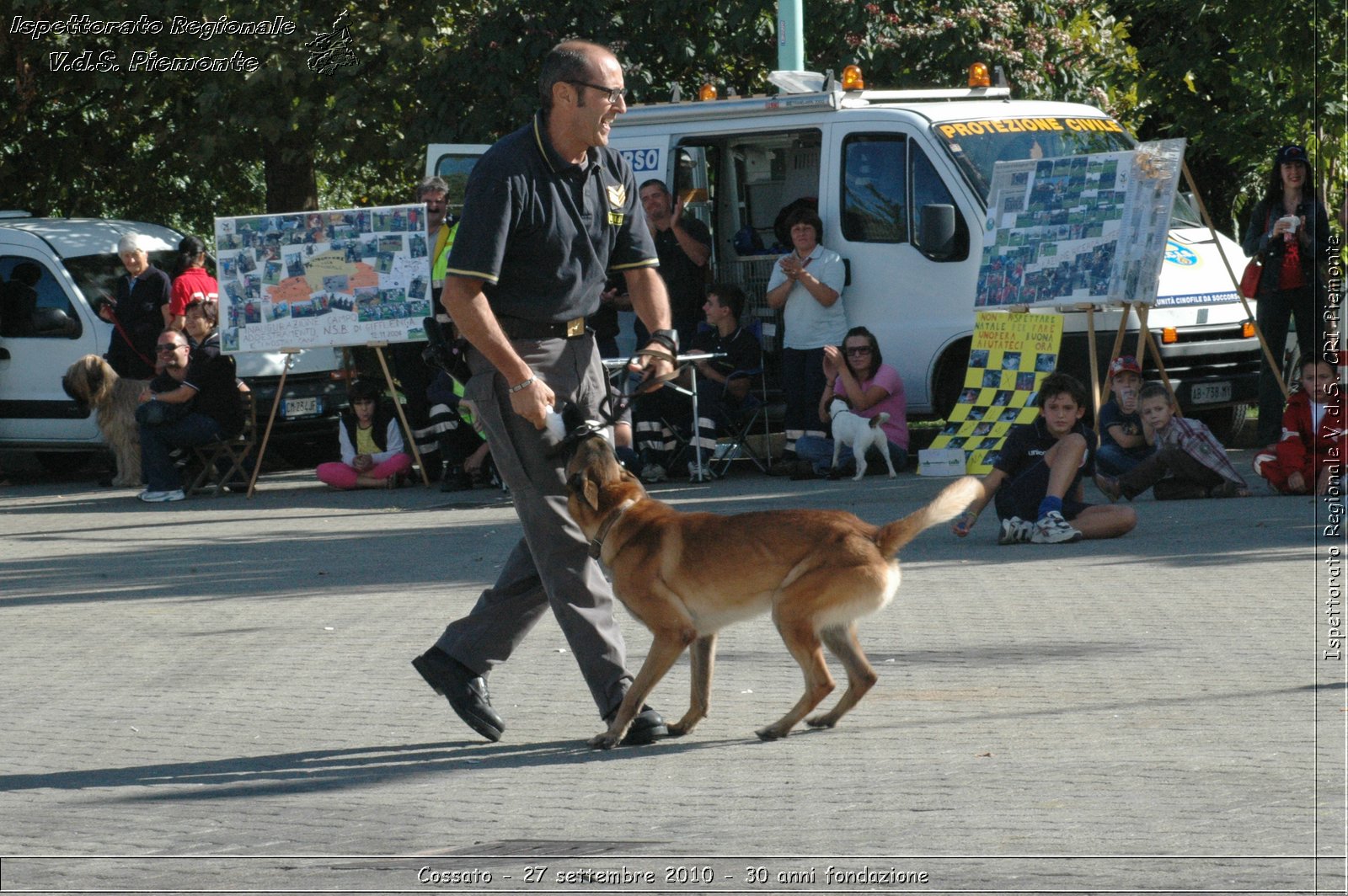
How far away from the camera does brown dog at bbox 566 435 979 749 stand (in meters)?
5.98

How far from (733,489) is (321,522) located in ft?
9.65

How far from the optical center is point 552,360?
6.14m

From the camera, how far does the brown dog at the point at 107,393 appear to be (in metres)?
15.8

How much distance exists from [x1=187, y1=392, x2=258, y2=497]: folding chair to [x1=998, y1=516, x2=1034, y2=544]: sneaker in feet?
24.1

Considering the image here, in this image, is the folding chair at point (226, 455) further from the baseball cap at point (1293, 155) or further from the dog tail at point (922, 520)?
the dog tail at point (922, 520)

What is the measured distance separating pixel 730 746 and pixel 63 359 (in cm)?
1215

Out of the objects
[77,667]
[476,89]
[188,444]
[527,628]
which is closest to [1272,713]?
[527,628]

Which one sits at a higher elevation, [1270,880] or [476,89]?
[476,89]

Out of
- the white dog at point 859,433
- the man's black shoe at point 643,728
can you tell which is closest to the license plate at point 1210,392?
the white dog at point 859,433

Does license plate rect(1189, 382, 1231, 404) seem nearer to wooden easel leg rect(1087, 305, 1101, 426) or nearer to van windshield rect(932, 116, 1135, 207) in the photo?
wooden easel leg rect(1087, 305, 1101, 426)

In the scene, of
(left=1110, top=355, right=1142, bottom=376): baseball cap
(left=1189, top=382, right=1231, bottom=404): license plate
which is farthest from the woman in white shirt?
(left=1189, top=382, right=1231, bottom=404): license plate

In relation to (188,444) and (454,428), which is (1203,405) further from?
(188,444)

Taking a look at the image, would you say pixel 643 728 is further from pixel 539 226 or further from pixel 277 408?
pixel 277 408

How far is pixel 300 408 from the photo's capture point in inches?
637
